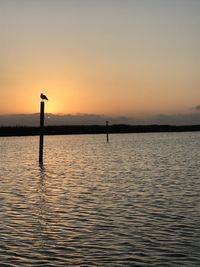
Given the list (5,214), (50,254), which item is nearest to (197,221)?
(50,254)

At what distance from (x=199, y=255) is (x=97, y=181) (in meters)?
15.4

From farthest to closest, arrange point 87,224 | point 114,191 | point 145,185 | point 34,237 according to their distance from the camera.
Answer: point 145,185 → point 114,191 → point 87,224 → point 34,237

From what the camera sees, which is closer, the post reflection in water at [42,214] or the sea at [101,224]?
the sea at [101,224]

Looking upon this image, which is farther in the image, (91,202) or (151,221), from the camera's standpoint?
(91,202)

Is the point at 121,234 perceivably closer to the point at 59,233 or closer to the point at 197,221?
the point at 59,233

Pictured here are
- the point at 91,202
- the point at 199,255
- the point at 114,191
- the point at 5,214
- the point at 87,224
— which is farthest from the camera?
the point at 114,191

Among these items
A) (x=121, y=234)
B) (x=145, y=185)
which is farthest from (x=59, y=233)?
(x=145, y=185)

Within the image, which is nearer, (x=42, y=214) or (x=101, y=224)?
(x=101, y=224)

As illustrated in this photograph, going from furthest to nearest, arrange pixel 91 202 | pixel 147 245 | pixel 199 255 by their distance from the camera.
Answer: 1. pixel 91 202
2. pixel 147 245
3. pixel 199 255

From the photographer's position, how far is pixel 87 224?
45.2 feet

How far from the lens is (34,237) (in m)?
12.3

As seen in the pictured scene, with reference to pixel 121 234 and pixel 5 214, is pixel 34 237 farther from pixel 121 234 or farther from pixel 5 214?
pixel 5 214

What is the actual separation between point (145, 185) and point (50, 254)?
13011mm

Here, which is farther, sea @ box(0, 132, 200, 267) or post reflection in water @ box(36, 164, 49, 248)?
post reflection in water @ box(36, 164, 49, 248)
